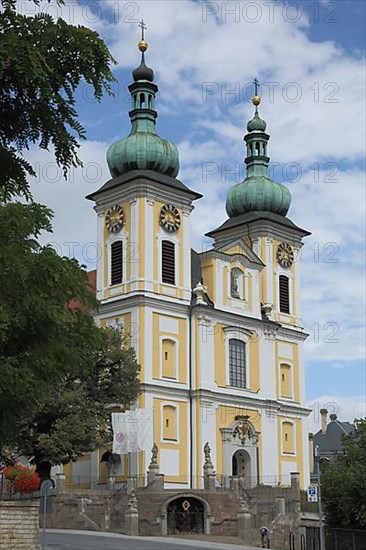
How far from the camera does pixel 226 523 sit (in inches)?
1592

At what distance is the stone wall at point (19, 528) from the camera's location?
18.8 metres

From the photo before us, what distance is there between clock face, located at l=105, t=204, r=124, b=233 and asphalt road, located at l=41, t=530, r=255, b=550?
19.4m

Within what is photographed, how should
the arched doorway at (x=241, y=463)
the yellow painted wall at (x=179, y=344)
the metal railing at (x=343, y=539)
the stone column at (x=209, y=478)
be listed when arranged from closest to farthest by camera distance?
the metal railing at (x=343, y=539) < the stone column at (x=209, y=478) < the yellow painted wall at (x=179, y=344) < the arched doorway at (x=241, y=463)

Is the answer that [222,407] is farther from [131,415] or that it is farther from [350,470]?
[350,470]

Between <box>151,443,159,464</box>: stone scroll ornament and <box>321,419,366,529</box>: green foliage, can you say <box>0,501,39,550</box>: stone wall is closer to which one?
<box>321,419,366,529</box>: green foliage

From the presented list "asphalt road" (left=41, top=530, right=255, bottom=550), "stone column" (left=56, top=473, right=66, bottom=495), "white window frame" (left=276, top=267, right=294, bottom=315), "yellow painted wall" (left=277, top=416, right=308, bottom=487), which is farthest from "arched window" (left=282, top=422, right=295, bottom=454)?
"asphalt road" (left=41, top=530, right=255, bottom=550)

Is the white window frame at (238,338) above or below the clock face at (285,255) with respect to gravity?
below

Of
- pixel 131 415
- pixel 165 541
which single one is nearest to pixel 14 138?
pixel 165 541

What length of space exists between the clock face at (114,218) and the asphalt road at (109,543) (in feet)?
63.6

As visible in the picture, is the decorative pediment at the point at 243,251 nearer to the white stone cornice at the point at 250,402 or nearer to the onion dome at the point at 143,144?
the onion dome at the point at 143,144

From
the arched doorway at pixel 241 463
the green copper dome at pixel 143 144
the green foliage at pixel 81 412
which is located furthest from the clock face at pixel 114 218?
the arched doorway at pixel 241 463

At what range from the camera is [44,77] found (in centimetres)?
752

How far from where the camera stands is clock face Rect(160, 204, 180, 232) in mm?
51656

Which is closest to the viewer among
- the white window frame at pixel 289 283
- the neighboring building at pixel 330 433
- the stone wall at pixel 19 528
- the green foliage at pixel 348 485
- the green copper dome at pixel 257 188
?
the stone wall at pixel 19 528
